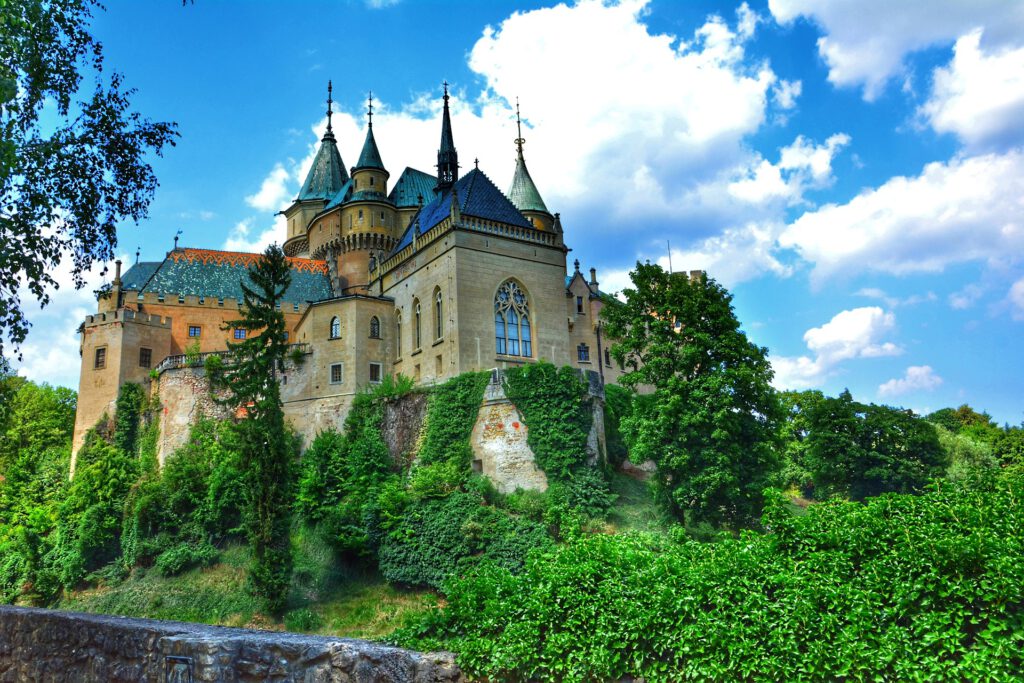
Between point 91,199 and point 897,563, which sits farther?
point 91,199

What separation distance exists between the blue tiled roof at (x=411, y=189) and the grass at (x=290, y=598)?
1120 inches

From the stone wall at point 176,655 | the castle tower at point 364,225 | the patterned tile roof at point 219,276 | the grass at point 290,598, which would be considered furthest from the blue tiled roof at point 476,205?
the stone wall at point 176,655

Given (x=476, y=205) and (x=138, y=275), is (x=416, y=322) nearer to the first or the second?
(x=476, y=205)

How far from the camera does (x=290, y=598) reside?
31.6 m

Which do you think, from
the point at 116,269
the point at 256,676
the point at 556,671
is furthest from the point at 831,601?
the point at 116,269

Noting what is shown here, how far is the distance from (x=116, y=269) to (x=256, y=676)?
50.3m

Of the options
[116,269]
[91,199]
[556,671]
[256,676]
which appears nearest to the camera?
[256,676]

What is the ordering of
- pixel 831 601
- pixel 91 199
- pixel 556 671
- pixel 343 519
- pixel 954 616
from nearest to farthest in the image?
pixel 954 616 → pixel 831 601 → pixel 556 671 → pixel 91 199 → pixel 343 519

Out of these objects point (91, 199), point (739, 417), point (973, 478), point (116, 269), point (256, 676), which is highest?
point (116, 269)

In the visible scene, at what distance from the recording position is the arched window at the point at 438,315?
136 feet

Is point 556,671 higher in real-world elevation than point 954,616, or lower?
lower

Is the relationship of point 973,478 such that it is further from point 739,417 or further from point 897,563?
point 739,417

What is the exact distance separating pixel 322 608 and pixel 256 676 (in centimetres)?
2536

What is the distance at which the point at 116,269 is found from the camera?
51.3 meters
